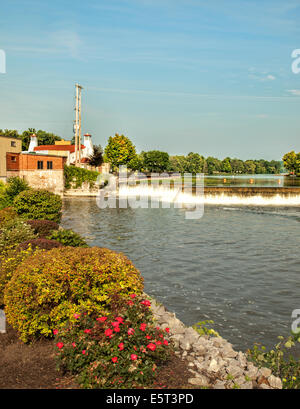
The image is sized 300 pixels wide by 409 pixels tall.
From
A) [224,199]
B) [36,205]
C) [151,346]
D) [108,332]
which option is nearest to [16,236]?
[36,205]

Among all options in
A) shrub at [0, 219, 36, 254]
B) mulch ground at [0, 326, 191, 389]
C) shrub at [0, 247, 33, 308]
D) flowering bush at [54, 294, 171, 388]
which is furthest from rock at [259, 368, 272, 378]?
shrub at [0, 219, 36, 254]

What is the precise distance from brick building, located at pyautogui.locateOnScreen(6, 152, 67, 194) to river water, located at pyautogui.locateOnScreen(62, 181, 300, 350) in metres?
20.6

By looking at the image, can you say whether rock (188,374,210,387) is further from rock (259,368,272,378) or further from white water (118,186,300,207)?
white water (118,186,300,207)

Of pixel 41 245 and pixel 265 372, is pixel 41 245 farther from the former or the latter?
pixel 265 372

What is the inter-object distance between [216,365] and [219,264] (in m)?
10.7

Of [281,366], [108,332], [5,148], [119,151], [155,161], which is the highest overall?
[155,161]

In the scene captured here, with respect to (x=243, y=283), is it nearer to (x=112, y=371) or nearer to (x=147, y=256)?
(x=147, y=256)

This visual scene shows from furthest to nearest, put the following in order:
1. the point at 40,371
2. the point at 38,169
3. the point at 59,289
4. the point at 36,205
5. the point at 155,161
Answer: the point at 155,161 < the point at 38,169 < the point at 36,205 < the point at 59,289 < the point at 40,371

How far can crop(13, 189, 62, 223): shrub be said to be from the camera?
20844mm

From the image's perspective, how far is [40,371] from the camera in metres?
6.28

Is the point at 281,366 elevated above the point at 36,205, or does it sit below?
below

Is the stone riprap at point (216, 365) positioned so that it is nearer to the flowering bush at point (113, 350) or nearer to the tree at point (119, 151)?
the flowering bush at point (113, 350)

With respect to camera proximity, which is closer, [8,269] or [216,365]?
[216,365]
